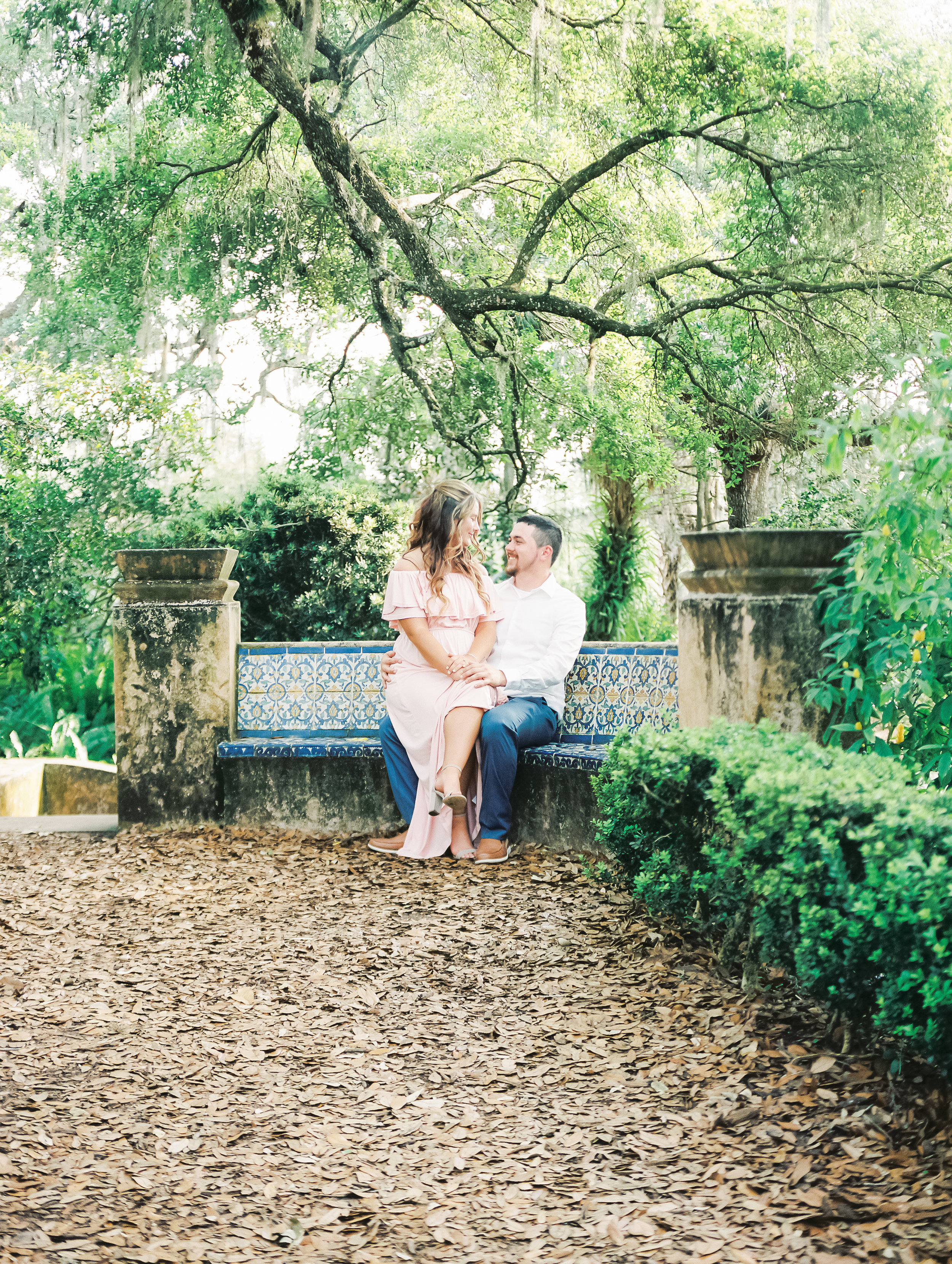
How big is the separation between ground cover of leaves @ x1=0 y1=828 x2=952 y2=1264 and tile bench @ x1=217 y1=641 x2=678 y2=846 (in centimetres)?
78

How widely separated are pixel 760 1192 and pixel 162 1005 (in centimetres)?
176

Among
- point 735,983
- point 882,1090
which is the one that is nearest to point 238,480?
point 735,983

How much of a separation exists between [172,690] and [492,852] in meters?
1.78

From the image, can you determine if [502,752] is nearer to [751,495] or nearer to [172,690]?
[172,690]

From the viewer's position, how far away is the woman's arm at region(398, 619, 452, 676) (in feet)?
15.1

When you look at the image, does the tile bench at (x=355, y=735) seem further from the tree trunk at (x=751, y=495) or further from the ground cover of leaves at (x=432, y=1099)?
the tree trunk at (x=751, y=495)

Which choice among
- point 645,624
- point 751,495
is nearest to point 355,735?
point 645,624

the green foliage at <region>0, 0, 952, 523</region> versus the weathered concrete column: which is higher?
the green foliage at <region>0, 0, 952, 523</region>

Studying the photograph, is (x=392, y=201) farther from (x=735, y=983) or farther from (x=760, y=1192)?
(x=760, y=1192)

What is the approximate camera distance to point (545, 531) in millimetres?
4902

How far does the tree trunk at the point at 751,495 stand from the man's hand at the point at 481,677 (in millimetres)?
6131

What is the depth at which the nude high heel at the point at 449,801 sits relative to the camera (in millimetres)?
4254

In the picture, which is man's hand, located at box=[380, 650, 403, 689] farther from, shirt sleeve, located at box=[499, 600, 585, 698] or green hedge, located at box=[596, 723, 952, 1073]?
green hedge, located at box=[596, 723, 952, 1073]

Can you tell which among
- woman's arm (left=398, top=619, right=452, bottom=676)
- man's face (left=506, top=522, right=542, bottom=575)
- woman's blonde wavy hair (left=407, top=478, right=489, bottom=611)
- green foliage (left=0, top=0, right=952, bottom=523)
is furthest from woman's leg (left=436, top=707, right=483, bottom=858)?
green foliage (left=0, top=0, right=952, bottom=523)
